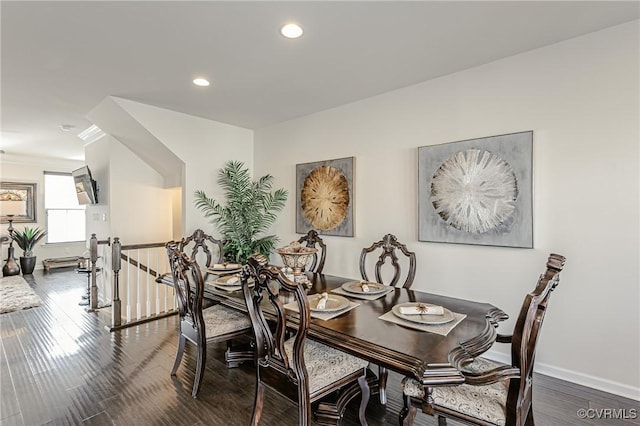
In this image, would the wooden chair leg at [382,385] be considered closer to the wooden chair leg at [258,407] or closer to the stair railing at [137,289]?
the wooden chair leg at [258,407]

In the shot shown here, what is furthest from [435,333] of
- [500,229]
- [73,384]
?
[73,384]

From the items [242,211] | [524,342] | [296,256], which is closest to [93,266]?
[242,211]

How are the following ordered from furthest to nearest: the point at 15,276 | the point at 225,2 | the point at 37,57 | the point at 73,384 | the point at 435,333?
the point at 15,276 → the point at 37,57 → the point at 73,384 → the point at 225,2 → the point at 435,333

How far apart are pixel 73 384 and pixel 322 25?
11.3 ft

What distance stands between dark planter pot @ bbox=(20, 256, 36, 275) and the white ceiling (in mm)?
5223

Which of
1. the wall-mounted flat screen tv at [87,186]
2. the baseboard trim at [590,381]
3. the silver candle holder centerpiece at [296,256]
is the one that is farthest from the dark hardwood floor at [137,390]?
the wall-mounted flat screen tv at [87,186]

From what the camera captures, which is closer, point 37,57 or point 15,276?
point 37,57

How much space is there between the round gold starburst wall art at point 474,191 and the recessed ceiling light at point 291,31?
1.80m

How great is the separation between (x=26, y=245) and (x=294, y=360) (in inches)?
355

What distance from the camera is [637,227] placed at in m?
2.26

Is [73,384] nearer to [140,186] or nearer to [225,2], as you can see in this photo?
[225,2]

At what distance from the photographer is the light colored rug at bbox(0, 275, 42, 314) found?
4.73 metres

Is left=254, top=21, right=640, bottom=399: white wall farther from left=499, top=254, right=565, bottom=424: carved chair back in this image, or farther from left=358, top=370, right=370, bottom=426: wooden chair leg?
left=358, top=370, right=370, bottom=426: wooden chair leg

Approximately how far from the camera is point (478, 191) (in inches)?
114
